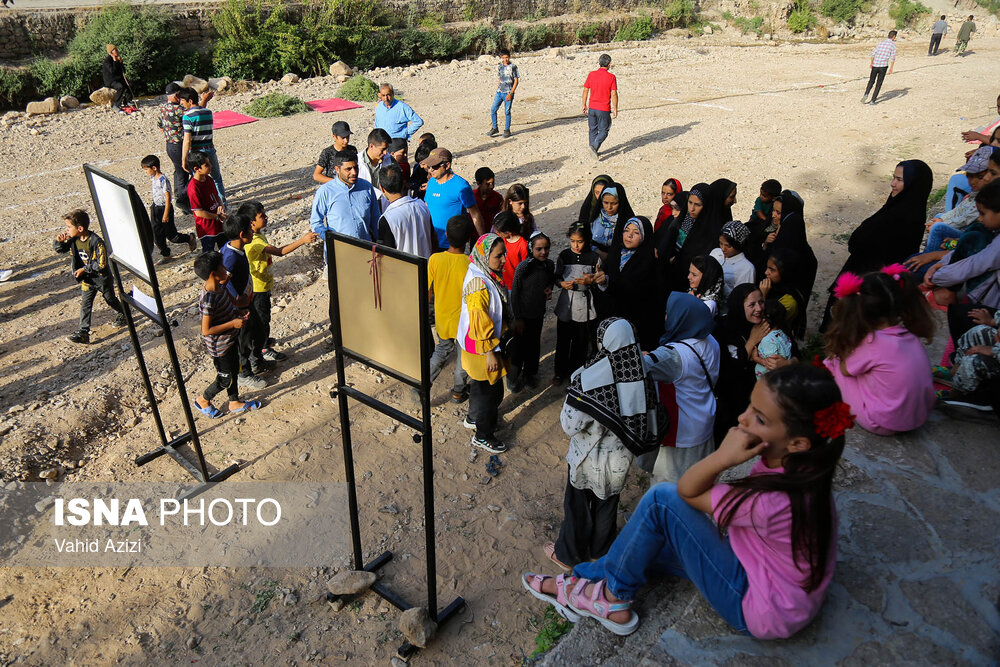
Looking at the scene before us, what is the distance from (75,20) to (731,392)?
58.9 feet

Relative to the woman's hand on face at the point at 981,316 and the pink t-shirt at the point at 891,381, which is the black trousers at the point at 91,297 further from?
the woman's hand on face at the point at 981,316

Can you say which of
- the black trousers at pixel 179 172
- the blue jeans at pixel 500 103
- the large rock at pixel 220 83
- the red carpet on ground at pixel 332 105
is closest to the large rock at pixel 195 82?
the large rock at pixel 220 83

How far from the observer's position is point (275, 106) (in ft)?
44.2

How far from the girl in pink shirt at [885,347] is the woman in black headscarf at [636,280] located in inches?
68.8

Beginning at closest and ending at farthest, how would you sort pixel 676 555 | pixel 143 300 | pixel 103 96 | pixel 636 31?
pixel 676 555, pixel 143 300, pixel 103 96, pixel 636 31

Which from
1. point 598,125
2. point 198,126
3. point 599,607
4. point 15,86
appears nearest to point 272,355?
point 198,126

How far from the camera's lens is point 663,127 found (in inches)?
499

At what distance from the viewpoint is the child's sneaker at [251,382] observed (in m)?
5.58

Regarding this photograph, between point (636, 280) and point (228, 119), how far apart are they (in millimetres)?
10644

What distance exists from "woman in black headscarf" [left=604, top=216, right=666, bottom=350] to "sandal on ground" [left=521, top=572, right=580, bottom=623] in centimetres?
227

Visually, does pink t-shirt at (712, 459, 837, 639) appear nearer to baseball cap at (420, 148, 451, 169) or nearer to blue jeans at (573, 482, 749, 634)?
blue jeans at (573, 482, 749, 634)

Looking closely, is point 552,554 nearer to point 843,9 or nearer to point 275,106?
point 275,106

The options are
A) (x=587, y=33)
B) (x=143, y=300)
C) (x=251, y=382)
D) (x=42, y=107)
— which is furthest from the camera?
(x=587, y=33)

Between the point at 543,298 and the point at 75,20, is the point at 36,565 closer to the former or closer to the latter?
the point at 543,298
